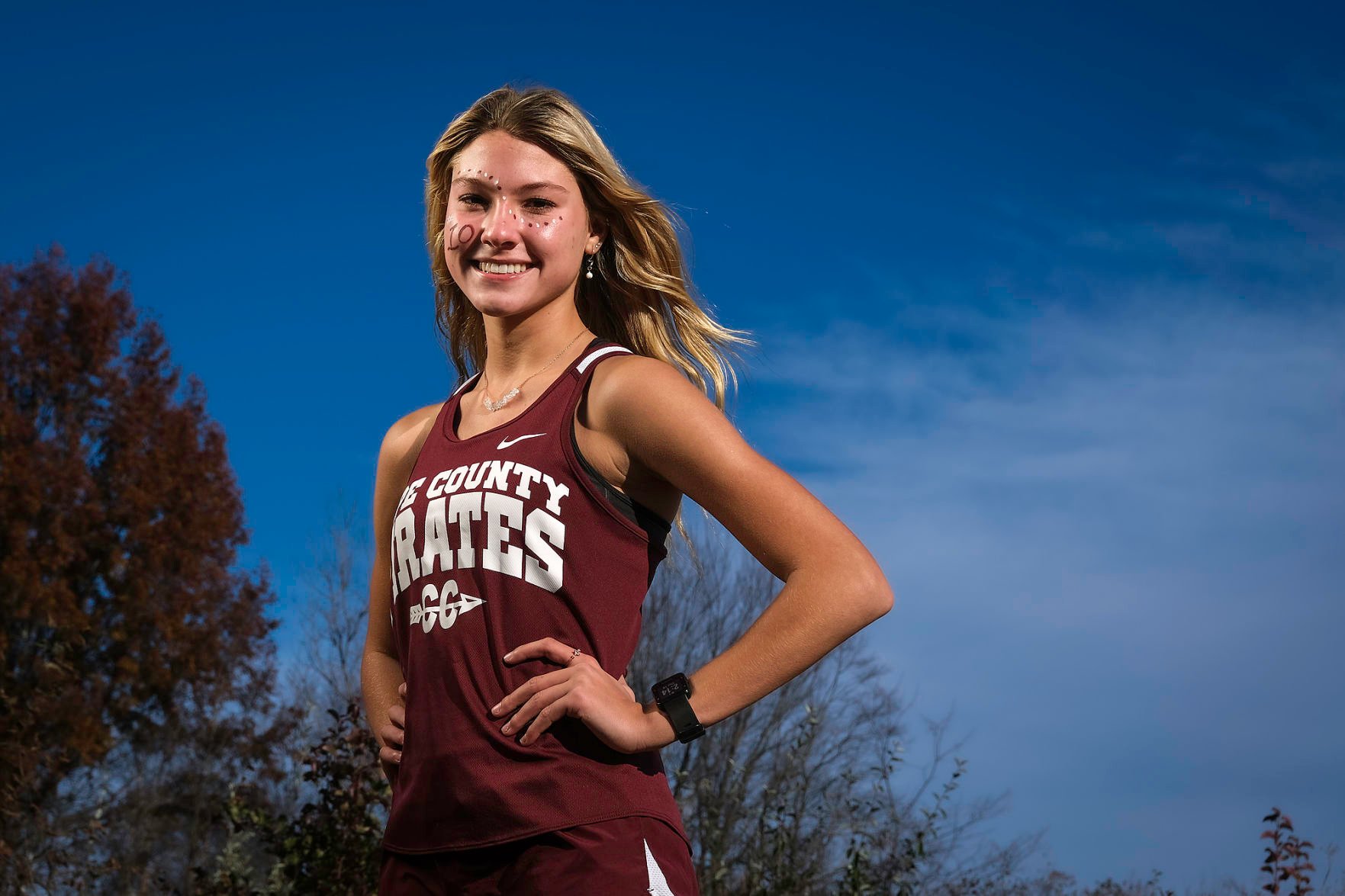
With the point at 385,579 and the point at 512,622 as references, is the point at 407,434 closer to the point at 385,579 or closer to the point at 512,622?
the point at 385,579

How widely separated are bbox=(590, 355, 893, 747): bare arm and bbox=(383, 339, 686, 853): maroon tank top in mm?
117

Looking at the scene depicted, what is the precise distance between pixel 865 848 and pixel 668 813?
22.5 feet

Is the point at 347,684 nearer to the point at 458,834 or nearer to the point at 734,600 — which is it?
the point at 734,600

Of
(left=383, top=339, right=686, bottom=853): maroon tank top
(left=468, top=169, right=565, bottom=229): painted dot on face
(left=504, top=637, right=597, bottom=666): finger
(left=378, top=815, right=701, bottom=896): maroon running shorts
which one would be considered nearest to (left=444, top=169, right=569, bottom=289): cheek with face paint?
(left=468, top=169, right=565, bottom=229): painted dot on face

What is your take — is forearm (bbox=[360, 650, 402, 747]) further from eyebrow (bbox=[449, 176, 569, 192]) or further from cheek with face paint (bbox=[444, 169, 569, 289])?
eyebrow (bbox=[449, 176, 569, 192])

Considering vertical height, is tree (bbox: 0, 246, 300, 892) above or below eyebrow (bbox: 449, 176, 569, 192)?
above

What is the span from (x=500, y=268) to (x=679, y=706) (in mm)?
1006

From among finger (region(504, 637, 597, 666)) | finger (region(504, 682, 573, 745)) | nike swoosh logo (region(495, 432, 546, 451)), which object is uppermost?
nike swoosh logo (region(495, 432, 546, 451))

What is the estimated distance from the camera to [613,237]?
2.79 metres

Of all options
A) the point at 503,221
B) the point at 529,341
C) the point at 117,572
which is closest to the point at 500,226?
the point at 503,221

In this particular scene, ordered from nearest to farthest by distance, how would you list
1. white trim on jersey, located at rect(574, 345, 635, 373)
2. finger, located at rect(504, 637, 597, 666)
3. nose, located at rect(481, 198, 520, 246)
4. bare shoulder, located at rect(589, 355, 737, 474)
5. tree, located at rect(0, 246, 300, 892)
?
1. finger, located at rect(504, 637, 597, 666)
2. bare shoulder, located at rect(589, 355, 737, 474)
3. white trim on jersey, located at rect(574, 345, 635, 373)
4. nose, located at rect(481, 198, 520, 246)
5. tree, located at rect(0, 246, 300, 892)

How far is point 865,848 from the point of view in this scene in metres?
8.59

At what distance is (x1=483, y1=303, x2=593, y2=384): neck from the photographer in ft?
8.57

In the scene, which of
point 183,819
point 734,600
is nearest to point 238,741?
point 183,819
